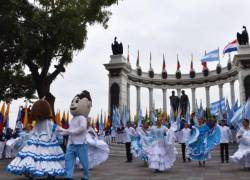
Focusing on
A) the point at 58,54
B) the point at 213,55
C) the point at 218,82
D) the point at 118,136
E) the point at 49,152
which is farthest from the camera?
the point at 218,82

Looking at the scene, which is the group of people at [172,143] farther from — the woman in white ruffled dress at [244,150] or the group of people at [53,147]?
the group of people at [53,147]

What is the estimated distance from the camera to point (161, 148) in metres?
10.7

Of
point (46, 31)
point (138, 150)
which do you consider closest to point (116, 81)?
Result: point (46, 31)

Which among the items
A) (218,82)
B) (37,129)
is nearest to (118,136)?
(37,129)

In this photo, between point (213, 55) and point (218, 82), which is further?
point (218, 82)

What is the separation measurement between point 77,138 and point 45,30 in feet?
33.2

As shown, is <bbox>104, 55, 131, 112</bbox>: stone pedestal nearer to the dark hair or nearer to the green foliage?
the green foliage

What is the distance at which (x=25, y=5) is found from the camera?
55.3 feet

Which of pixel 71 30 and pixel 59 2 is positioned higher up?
pixel 59 2

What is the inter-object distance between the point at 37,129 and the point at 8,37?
10.2m

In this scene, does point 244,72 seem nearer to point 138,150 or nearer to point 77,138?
point 138,150

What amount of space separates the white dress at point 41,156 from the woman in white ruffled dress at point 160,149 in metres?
3.56

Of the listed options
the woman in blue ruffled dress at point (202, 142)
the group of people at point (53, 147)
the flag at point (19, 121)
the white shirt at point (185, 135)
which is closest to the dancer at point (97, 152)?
the group of people at point (53, 147)

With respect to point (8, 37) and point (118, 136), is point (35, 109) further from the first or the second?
point (118, 136)
